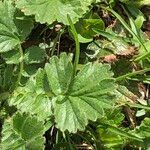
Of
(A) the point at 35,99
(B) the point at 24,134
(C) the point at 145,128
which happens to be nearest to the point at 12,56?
(A) the point at 35,99

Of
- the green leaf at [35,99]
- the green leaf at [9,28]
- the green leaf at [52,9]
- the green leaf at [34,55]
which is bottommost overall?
the green leaf at [35,99]

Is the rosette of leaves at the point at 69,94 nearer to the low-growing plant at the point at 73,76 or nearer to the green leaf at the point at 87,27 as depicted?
the low-growing plant at the point at 73,76

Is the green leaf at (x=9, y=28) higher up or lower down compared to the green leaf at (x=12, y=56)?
higher up

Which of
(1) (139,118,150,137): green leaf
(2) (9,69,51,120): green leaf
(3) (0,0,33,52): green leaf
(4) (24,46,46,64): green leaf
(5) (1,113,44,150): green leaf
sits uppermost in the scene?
(3) (0,0,33,52): green leaf

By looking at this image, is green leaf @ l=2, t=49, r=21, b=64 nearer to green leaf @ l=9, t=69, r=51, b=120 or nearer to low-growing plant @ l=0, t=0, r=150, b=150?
low-growing plant @ l=0, t=0, r=150, b=150

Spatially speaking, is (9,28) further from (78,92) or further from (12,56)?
(78,92)

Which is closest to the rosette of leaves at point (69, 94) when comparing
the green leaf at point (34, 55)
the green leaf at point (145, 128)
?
the green leaf at point (34, 55)

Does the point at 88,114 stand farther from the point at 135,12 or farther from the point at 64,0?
the point at 135,12

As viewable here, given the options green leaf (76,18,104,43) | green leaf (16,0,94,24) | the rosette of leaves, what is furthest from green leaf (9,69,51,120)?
green leaf (76,18,104,43)
